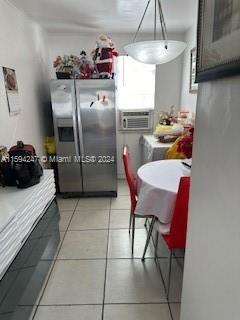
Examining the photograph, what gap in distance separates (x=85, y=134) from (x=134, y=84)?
1303mm

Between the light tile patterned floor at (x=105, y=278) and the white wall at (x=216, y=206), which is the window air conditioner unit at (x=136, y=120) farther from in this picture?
the white wall at (x=216, y=206)

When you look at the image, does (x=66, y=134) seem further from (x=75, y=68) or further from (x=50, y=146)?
(x=75, y=68)

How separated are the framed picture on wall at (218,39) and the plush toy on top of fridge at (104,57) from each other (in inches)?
96.5

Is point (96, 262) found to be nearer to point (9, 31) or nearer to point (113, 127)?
point (113, 127)

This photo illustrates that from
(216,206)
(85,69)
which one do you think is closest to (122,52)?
(85,69)

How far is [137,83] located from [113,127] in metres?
1.10

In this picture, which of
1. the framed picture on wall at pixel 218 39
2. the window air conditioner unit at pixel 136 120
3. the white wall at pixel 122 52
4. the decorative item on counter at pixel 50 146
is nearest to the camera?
the framed picture on wall at pixel 218 39

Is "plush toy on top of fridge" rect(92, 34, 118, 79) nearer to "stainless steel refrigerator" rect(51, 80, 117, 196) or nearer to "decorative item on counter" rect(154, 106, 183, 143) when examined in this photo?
"stainless steel refrigerator" rect(51, 80, 117, 196)

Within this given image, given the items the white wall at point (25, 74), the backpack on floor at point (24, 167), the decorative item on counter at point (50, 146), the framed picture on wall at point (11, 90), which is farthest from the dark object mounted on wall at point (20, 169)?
the decorative item on counter at point (50, 146)

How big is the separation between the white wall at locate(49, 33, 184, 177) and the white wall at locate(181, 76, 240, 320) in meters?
3.05

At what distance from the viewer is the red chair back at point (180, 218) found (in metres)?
1.52

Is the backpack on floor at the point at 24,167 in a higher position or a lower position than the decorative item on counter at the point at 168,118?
lower

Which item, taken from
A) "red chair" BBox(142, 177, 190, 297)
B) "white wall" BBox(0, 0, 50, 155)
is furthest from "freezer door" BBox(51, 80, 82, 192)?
"red chair" BBox(142, 177, 190, 297)

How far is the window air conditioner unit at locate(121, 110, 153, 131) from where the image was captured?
3.85 m
